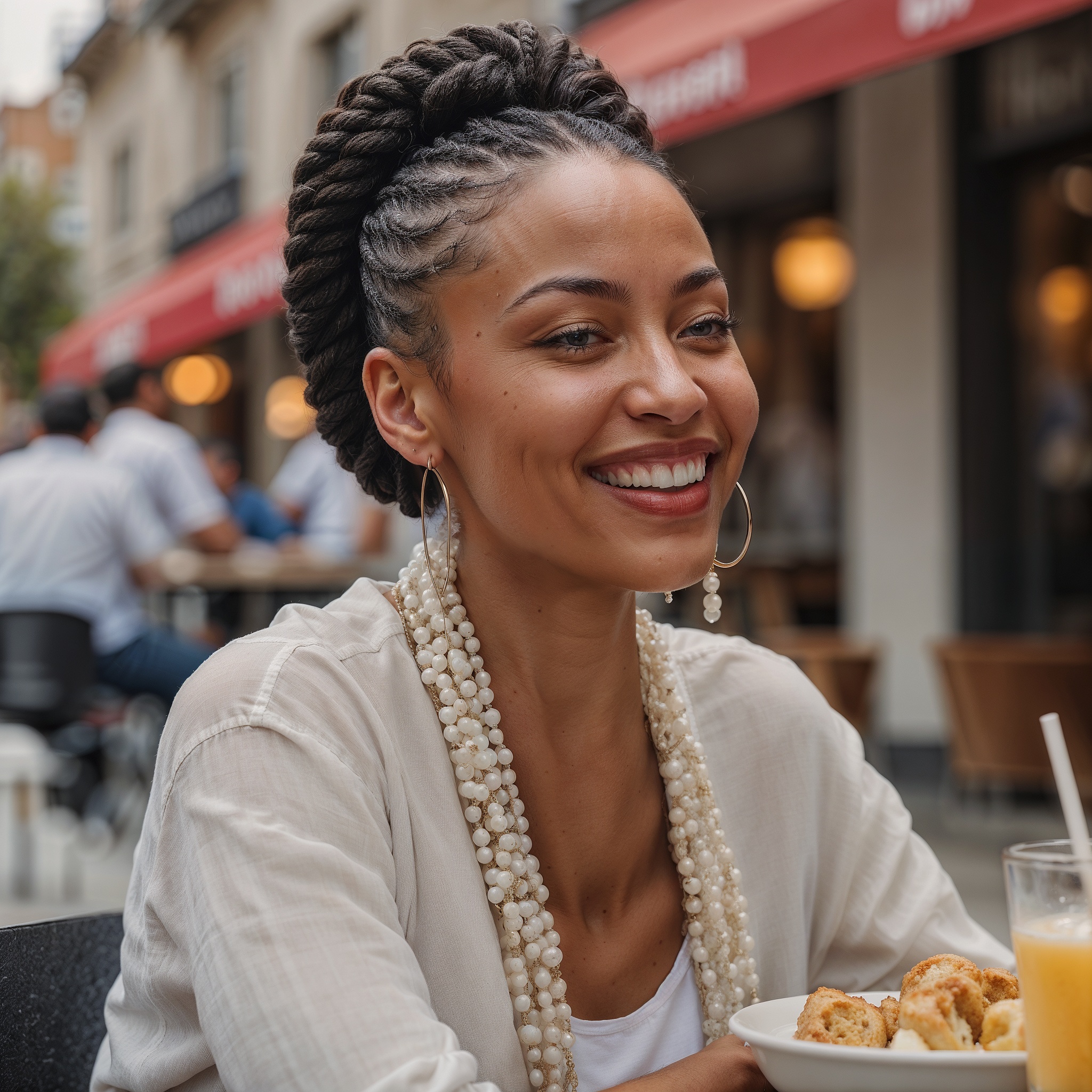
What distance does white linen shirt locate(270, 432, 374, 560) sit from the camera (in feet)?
25.0

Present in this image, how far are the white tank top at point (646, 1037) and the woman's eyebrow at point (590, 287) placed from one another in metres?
0.69

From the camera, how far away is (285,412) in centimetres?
1307

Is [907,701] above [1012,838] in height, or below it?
above

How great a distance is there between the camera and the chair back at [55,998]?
146 cm

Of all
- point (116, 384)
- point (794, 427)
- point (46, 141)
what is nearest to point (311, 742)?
point (116, 384)

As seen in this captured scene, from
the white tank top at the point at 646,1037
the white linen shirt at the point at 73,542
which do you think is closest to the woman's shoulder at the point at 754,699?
the white tank top at the point at 646,1037

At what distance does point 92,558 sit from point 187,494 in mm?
807

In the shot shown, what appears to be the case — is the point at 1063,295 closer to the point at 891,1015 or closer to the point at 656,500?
the point at 656,500

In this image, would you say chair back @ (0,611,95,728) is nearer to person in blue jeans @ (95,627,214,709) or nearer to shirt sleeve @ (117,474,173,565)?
person in blue jeans @ (95,627,214,709)

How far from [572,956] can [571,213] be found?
29.6 inches

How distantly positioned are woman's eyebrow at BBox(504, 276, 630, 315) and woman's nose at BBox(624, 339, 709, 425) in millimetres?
53

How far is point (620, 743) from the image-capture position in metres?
1.62

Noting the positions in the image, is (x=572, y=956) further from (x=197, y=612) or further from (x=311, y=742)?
(x=197, y=612)

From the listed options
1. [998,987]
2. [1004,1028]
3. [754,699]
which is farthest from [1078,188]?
[1004,1028]
